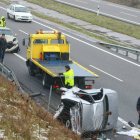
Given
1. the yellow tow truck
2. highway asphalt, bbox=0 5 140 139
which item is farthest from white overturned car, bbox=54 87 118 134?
the yellow tow truck

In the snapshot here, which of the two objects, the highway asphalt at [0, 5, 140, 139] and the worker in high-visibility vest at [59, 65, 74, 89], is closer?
the worker in high-visibility vest at [59, 65, 74, 89]

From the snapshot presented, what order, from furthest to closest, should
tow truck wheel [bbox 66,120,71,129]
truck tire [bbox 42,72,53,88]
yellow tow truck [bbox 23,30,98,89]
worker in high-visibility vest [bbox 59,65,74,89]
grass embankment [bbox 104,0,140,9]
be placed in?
1. grass embankment [bbox 104,0,140,9]
2. yellow tow truck [bbox 23,30,98,89]
3. truck tire [bbox 42,72,53,88]
4. worker in high-visibility vest [bbox 59,65,74,89]
5. tow truck wheel [bbox 66,120,71,129]

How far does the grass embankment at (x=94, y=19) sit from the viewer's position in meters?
31.1

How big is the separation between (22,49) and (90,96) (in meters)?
14.0

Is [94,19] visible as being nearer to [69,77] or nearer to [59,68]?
[59,68]

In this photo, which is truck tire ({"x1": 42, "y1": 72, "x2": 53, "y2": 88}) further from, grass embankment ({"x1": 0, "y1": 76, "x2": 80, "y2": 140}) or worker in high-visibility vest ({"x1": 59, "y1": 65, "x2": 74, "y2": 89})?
grass embankment ({"x1": 0, "y1": 76, "x2": 80, "y2": 140})

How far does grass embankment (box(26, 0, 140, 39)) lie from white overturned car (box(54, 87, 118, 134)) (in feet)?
60.1

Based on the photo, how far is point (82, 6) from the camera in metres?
42.7

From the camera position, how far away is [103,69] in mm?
20328

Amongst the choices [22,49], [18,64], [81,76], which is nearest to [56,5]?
[22,49]

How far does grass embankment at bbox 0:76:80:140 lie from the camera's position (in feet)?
30.3

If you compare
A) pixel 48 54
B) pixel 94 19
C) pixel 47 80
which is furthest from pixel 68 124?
pixel 94 19

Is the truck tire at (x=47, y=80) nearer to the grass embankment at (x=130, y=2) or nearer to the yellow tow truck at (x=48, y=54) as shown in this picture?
the yellow tow truck at (x=48, y=54)

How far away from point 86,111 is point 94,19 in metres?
25.5
